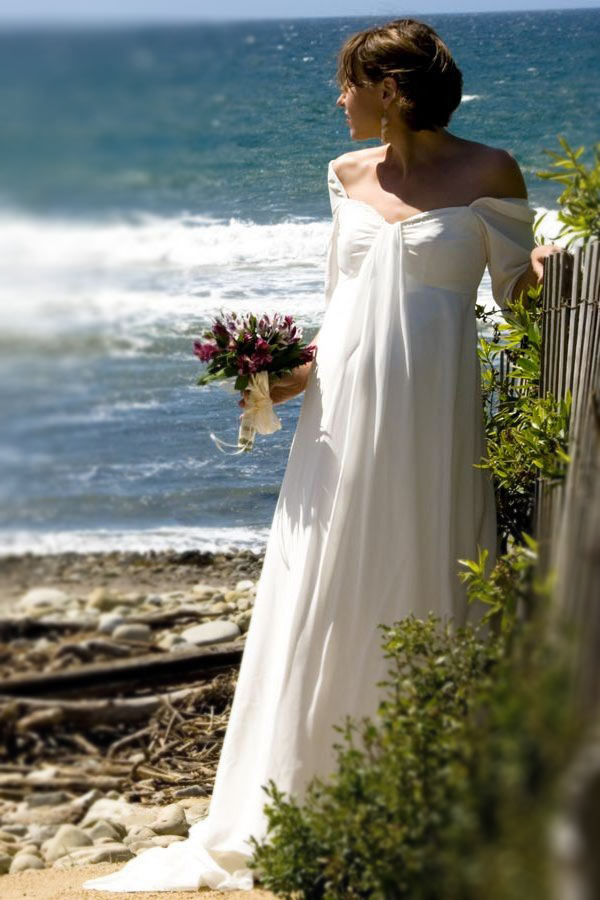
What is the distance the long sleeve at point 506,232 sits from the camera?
3.14 meters

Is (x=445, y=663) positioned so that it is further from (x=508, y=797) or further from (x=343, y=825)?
(x=508, y=797)

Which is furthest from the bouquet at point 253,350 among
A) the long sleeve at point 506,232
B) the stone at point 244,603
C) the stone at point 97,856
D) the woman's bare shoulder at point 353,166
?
the stone at point 244,603

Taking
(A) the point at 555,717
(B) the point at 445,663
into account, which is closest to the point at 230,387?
(B) the point at 445,663

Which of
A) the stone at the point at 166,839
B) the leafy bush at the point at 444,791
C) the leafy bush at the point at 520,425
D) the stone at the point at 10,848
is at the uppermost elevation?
the leafy bush at the point at 520,425

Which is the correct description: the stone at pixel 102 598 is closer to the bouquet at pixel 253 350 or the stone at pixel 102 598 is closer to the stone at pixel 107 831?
the stone at pixel 107 831

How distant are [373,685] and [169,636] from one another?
268 cm

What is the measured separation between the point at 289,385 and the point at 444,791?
5.53 ft

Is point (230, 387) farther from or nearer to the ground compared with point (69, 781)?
farther from the ground

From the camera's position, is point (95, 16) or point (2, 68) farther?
point (95, 16)

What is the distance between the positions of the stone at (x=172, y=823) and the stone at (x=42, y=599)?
1.67m

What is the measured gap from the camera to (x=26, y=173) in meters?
4.22

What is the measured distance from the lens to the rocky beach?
4.50 metres

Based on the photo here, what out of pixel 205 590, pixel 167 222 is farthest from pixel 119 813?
pixel 167 222

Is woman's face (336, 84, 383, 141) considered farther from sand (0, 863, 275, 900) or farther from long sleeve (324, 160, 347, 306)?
sand (0, 863, 275, 900)
